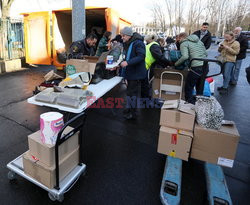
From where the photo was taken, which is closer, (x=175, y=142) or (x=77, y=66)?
(x=175, y=142)

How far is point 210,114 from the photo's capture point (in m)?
2.08

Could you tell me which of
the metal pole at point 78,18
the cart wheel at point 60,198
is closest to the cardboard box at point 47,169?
the cart wheel at point 60,198

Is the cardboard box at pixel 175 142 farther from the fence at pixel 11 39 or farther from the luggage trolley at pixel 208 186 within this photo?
the fence at pixel 11 39

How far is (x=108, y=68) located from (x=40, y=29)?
15.9 ft

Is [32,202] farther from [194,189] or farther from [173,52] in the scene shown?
[173,52]

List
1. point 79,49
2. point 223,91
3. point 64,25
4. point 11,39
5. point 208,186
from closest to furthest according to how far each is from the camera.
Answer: point 208,186 → point 79,49 → point 223,91 → point 64,25 → point 11,39

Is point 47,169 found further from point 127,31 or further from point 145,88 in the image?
point 145,88

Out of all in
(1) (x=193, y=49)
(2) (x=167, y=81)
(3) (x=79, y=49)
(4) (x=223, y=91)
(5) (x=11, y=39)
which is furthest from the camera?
(5) (x=11, y=39)

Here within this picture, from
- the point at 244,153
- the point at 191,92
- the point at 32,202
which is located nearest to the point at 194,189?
the point at 244,153

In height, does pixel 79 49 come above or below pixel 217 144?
above

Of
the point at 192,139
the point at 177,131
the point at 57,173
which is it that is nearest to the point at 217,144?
the point at 192,139

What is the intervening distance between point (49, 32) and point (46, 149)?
6206 mm

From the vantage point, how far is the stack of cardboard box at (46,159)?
1.80 meters

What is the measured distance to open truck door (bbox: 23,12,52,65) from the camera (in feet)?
22.9
